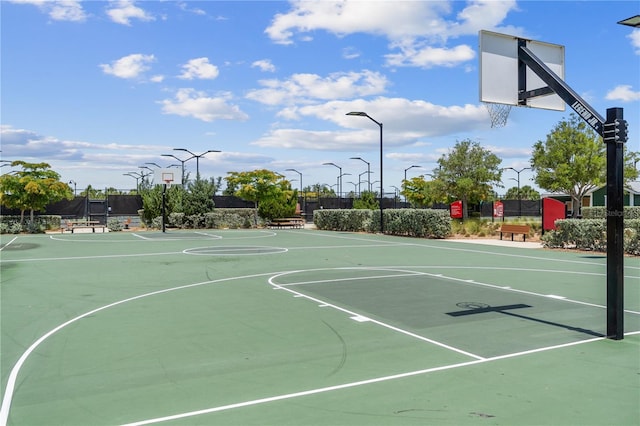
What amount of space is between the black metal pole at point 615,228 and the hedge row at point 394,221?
74.5 feet

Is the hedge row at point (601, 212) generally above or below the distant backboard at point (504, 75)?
below

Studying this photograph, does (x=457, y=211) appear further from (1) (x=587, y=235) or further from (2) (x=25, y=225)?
(2) (x=25, y=225)

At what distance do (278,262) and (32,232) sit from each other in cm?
2658

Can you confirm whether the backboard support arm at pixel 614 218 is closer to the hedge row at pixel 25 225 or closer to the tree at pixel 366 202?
the hedge row at pixel 25 225

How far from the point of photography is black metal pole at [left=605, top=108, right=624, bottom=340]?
7629 mm

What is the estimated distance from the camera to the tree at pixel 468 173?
40.9 metres

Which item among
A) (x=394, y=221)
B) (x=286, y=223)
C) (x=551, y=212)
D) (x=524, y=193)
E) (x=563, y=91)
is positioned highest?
(x=524, y=193)

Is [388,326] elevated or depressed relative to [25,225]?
depressed

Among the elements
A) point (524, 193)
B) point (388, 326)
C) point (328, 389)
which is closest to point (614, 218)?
point (388, 326)

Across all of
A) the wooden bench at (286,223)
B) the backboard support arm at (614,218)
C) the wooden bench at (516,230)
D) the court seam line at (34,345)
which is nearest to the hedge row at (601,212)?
the wooden bench at (516,230)

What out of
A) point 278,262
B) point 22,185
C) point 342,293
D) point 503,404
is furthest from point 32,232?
point 503,404

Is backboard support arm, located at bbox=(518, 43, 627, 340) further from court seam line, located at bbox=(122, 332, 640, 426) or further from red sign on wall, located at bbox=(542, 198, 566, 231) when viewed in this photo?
red sign on wall, located at bbox=(542, 198, 566, 231)

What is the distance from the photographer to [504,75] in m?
9.56

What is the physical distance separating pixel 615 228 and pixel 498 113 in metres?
3.32
